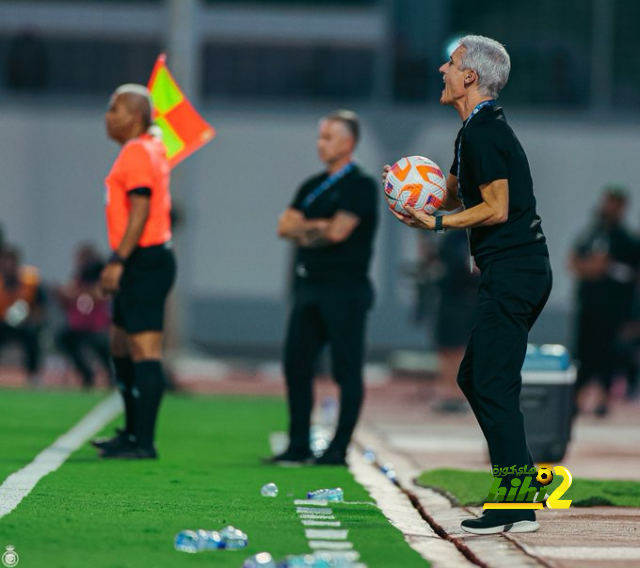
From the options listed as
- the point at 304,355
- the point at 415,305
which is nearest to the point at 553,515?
the point at 304,355

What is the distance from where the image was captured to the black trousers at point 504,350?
6.49 metres

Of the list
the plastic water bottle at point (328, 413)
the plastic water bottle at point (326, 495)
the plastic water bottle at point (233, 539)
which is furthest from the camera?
the plastic water bottle at point (328, 413)

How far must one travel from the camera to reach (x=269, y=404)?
1555 centimetres

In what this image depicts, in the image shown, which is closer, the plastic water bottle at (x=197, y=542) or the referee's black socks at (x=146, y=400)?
the plastic water bottle at (x=197, y=542)

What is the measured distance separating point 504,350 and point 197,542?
148 centimetres

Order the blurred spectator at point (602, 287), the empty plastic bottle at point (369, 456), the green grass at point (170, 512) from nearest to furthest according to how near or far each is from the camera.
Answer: the green grass at point (170, 512) → the empty plastic bottle at point (369, 456) → the blurred spectator at point (602, 287)

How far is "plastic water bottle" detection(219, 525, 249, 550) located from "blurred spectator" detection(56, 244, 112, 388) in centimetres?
1126

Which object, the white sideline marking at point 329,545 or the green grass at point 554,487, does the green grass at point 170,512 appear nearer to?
the white sideline marking at point 329,545

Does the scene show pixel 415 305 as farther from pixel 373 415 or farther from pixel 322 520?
pixel 322 520

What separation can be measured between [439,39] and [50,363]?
40.8ft

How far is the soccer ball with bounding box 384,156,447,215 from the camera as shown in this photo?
261 inches

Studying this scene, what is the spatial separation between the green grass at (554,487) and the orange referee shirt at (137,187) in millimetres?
1974

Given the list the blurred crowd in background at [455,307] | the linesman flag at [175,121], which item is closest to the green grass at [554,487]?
the linesman flag at [175,121]

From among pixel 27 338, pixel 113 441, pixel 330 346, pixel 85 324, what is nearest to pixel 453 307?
pixel 85 324
